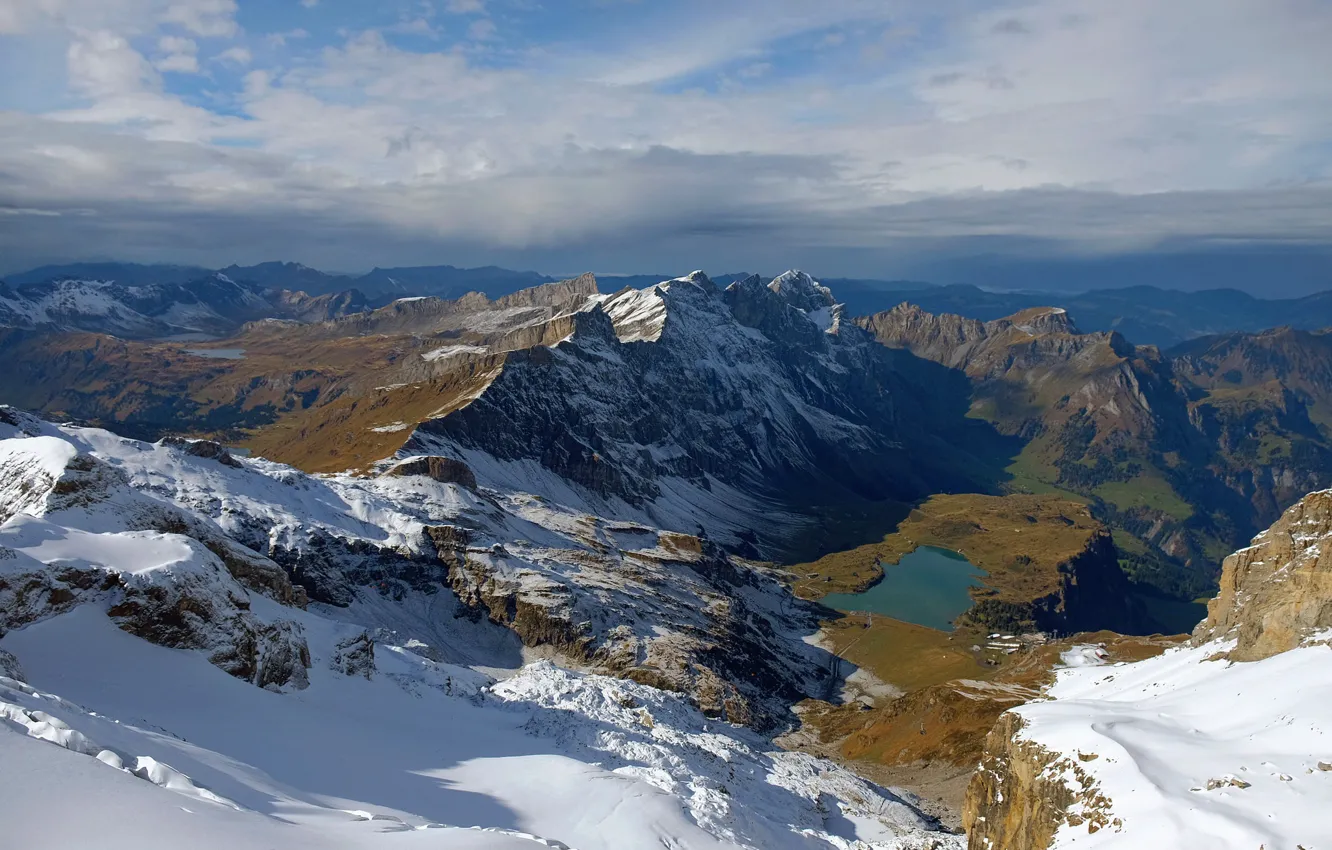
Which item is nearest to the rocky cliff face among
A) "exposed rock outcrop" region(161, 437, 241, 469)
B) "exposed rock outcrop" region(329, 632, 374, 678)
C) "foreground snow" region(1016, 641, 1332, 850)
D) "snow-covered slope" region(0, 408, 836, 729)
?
"exposed rock outcrop" region(329, 632, 374, 678)

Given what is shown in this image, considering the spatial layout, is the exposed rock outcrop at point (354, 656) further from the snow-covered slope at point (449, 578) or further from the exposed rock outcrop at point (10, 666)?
the snow-covered slope at point (449, 578)

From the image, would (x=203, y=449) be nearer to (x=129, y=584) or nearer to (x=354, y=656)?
(x=354, y=656)

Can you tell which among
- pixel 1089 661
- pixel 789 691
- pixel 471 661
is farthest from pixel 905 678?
pixel 471 661

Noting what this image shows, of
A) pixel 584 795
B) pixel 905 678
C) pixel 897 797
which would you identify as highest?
pixel 584 795

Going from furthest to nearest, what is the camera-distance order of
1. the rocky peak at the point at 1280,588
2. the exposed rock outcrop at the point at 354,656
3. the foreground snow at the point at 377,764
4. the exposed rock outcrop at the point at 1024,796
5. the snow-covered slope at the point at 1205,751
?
the exposed rock outcrop at the point at 354,656 < the rocky peak at the point at 1280,588 < the exposed rock outcrop at the point at 1024,796 < the snow-covered slope at the point at 1205,751 < the foreground snow at the point at 377,764

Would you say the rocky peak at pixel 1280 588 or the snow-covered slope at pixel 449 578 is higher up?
the rocky peak at pixel 1280 588

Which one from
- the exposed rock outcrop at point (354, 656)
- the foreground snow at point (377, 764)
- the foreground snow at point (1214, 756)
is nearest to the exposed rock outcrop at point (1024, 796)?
the foreground snow at point (1214, 756)

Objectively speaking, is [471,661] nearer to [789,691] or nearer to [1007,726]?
[789,691]
